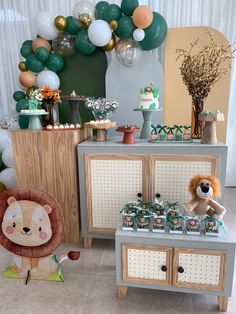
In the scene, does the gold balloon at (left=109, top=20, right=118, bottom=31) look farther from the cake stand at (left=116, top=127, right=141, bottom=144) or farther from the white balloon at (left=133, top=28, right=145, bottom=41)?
the cake stand at (left=116, top=127, right=141, bottom=144)

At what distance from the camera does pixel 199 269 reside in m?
1.46

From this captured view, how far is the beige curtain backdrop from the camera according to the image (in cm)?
300

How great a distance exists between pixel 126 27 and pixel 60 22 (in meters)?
0.66

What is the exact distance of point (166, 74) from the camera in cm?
303

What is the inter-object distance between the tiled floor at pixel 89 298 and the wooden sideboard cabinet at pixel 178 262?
0.39 feet

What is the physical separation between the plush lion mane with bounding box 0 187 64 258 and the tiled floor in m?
0.21

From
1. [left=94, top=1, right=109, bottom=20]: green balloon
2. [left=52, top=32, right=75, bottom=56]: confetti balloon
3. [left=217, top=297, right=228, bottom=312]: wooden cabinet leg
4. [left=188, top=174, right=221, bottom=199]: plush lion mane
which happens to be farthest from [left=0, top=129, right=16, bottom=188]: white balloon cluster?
[left=217, top=297, right=228, bottom=312]: wooden cabinet leg

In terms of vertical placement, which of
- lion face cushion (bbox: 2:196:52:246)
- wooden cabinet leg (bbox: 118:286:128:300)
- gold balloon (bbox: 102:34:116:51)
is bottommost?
wooden cabinet leg (bbox: 118:286:128:300)

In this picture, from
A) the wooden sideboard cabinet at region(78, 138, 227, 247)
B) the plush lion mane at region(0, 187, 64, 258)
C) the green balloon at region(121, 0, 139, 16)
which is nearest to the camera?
the plush lion mane at region(0, 187, 64, 258)

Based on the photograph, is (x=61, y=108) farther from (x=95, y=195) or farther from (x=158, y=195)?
(x=158, y=195)

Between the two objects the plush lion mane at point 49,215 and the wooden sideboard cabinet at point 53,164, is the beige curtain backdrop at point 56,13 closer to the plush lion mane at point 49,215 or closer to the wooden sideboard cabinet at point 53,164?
the wooden sideboard cabinet at point 53,164

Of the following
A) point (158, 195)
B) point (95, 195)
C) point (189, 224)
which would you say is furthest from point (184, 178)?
point (95, 195)

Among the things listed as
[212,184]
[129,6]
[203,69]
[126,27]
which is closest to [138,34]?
[126,27]

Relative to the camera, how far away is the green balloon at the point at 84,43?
2557 mm
